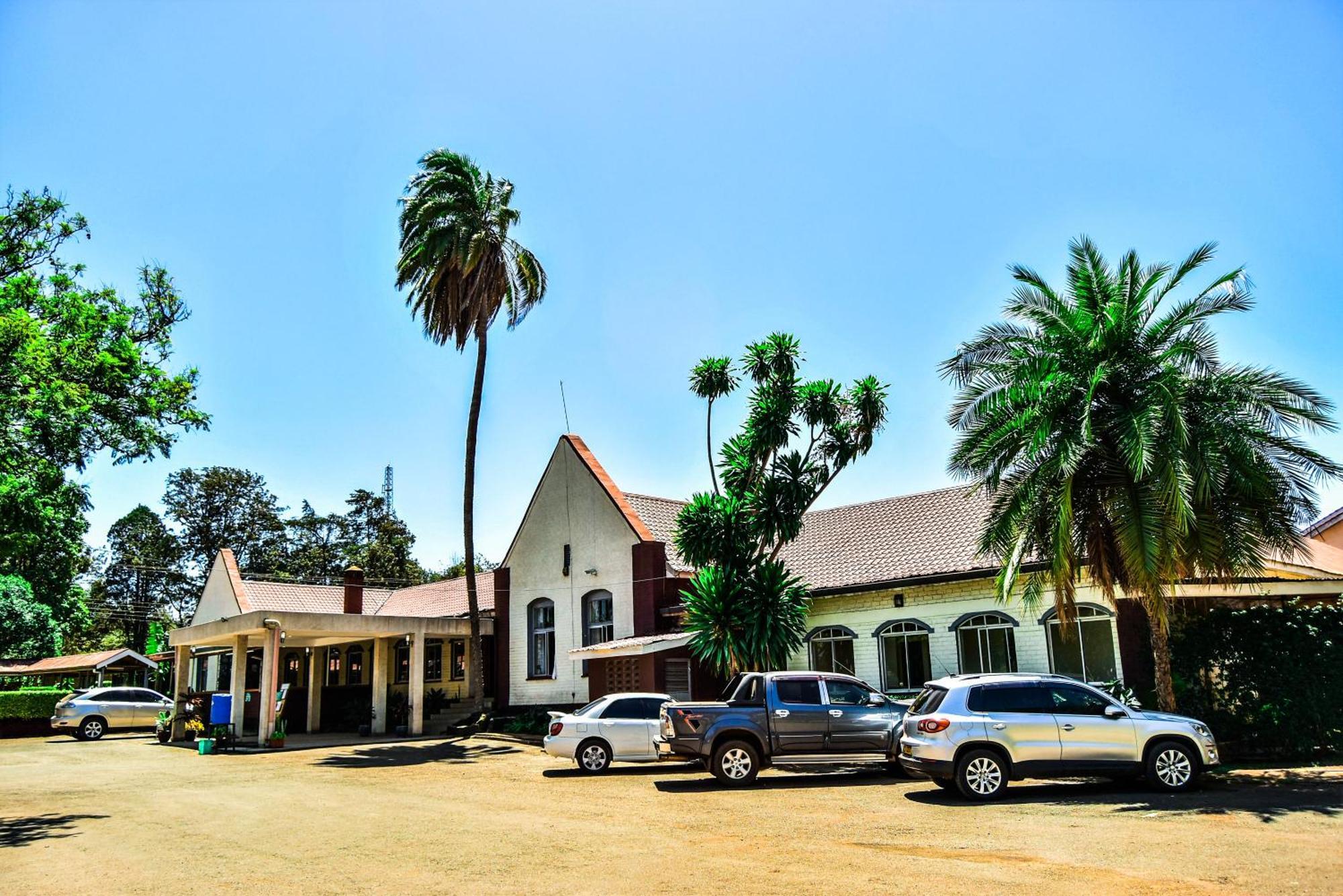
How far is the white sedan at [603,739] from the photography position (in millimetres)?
18453

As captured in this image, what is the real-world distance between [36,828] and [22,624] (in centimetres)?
4136

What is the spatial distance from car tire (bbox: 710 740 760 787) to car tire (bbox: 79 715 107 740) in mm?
26523

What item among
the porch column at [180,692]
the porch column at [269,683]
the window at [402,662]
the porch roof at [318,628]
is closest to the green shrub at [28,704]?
the porch column at [180,692]

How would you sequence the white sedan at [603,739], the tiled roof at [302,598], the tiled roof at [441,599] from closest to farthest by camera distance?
the white sedan at [603,739] < the tiled roof at [441,599] < the tiled roof at [302,598]

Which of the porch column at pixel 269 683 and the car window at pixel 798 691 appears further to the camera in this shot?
the porch column at pixel 269 683

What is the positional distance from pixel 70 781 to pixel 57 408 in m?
8.19

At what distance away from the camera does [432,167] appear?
31.3 m

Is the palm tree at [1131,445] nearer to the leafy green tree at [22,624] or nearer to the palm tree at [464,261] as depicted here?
the palm tree at [464,261]

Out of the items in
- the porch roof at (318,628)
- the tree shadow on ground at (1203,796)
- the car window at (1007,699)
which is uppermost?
the porch roof at (318,628)

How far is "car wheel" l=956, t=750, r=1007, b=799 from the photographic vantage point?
1320 centimetres

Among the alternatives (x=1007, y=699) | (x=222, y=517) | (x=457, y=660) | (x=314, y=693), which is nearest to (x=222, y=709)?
(x=314, y=693)

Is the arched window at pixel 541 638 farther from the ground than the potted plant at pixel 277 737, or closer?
farther from the ground

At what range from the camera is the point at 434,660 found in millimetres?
34781

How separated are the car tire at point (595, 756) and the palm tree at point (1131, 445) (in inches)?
306
